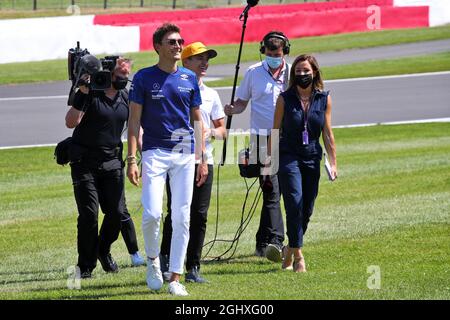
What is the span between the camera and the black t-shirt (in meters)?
10.1

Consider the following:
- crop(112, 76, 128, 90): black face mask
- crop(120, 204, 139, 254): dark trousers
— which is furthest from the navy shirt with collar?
crop(120, 204, 139, 254): dark trousers

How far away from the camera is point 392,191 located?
47.7 feet

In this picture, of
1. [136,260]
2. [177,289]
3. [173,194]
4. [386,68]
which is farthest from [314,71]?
[386,68]

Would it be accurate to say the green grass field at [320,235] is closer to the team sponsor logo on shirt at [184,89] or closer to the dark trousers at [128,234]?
the dark trousers at [128,234]

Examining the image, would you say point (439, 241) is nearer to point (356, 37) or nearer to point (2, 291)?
point (2, 291)

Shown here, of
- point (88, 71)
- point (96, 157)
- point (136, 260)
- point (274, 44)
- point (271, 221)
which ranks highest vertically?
point (274, 44)

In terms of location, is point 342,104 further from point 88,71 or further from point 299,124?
point 88,71

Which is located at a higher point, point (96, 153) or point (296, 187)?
point (96, 153)

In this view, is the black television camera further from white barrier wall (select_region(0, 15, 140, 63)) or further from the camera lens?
white barrier wall (select_region(0, 15, 140, 63))

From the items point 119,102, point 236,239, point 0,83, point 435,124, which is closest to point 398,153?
point 435,124

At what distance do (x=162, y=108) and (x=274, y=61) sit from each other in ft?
7.48

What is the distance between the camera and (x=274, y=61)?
10.8m

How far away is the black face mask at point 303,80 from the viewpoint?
981 cm

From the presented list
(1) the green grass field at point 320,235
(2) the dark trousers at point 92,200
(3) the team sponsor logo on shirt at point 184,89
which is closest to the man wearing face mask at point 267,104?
(1) the green grass field at point 320,235
